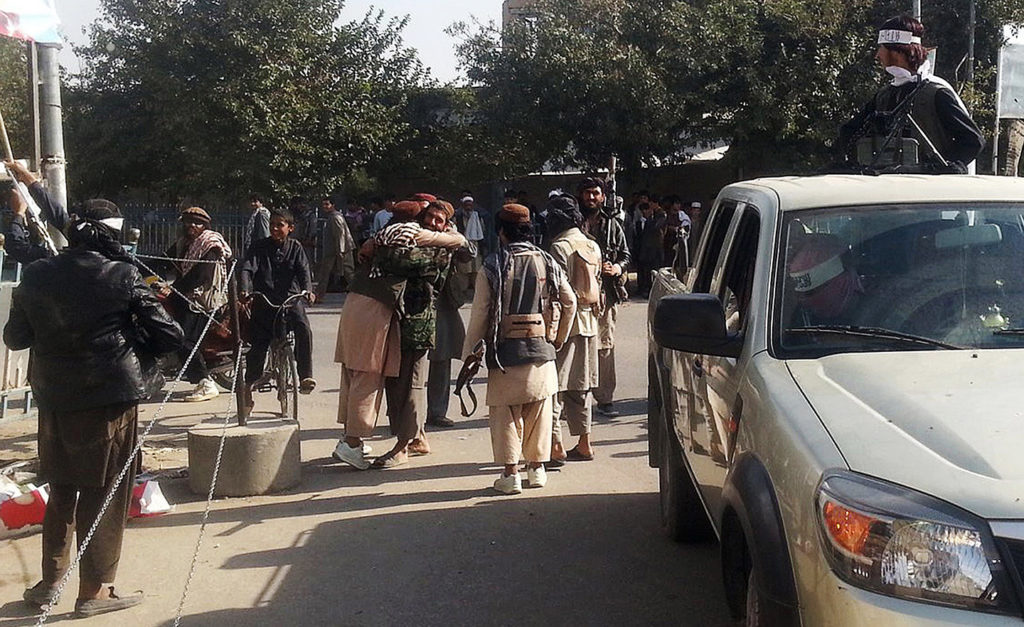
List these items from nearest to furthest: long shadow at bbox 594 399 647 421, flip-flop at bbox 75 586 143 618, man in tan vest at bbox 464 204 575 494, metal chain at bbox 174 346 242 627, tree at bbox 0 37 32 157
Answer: flip-flop at bbox 75 586 143 618 → metal chain at bbox 174 346 242 627 → man in tan vest at bbox 464 204 575 494 → long shadow at bbox 594 399 647 421 → tree at bbox 0 37 32 157

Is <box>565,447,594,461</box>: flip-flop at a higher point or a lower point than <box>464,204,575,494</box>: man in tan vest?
lower

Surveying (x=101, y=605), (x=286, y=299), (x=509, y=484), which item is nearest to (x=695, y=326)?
(x=101, y=605)

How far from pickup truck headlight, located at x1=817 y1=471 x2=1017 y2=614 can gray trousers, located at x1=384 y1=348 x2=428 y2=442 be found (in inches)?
203

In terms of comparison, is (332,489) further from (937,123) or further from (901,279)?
(901,279)

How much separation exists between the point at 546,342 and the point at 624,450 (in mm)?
1579

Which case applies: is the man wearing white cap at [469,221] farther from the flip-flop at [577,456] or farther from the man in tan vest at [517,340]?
the man in tan vest at [517,340]

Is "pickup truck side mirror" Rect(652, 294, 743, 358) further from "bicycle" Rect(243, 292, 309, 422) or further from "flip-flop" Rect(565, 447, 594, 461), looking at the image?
"bicycle" Rect(243, 292, 309, 422)

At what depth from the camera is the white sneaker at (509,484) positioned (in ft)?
22.9

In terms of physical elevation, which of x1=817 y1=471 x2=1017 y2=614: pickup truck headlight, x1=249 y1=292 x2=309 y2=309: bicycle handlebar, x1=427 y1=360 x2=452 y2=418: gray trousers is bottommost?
x1=427 y1=360 x2=452 y2=418: gray trousers

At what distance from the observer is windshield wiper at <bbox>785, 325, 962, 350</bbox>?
358cm

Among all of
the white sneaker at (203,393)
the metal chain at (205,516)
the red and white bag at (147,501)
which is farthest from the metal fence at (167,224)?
the red and white bag at (147,501)

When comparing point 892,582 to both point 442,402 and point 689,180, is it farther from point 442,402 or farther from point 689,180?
point 689,180

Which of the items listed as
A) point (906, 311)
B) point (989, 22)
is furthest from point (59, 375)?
point (989, 22)

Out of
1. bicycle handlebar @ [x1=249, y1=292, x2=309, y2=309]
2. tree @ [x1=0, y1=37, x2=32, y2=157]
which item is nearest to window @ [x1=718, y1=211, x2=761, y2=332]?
bicycle handlebar @ [x1=249, y1=292, x2=309, y2=309]
